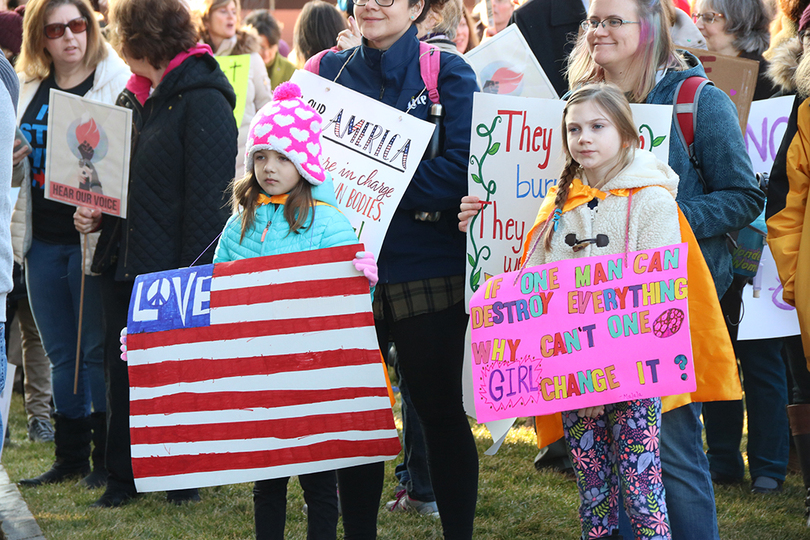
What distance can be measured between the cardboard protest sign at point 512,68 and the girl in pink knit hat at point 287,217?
0.96 m

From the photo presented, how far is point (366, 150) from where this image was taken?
3.18 meters

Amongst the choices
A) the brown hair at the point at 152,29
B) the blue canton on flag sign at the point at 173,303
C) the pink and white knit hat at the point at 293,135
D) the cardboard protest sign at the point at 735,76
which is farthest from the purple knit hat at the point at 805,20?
the brown hair at the point at 152,29

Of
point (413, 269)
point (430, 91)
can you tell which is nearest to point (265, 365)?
point (413, 269)

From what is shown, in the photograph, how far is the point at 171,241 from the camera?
4090mm

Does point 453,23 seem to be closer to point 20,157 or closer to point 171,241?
point 171,241

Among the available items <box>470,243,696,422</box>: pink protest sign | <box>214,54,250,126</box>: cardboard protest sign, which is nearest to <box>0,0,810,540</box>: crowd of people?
<box>470,243,696,422</box>: pink protest sign

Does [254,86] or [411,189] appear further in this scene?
[254,86]

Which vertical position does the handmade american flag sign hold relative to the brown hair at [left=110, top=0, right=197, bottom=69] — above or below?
below

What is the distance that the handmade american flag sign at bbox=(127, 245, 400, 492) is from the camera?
2865 mm

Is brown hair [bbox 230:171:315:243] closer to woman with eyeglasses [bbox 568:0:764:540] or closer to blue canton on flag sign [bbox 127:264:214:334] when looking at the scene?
blue canton on flag sign [bbox 127:264:214:334]

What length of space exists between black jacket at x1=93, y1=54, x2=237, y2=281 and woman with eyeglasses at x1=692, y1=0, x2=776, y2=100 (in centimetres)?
251

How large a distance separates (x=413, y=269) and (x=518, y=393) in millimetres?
629

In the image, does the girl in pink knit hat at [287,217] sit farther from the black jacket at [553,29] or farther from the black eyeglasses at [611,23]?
the black jacket at [553,29]

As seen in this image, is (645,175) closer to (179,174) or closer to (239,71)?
(179,174)
